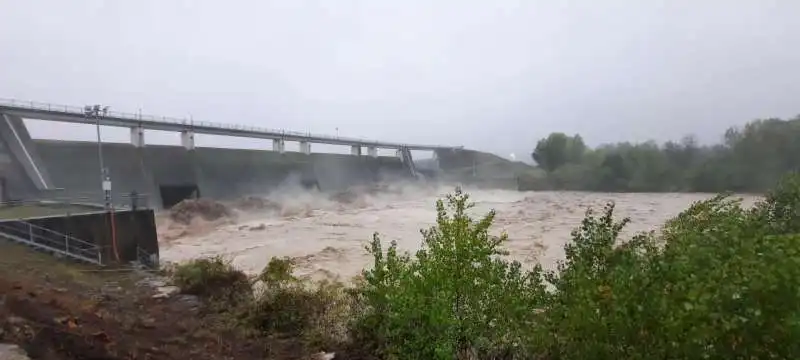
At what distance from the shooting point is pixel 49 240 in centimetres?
1839

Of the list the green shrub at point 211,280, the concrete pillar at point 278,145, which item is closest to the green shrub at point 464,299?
the green shrub at point 211,280

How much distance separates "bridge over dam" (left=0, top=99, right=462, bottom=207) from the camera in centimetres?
3572

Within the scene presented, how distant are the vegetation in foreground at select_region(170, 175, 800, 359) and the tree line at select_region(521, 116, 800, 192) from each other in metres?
42.8

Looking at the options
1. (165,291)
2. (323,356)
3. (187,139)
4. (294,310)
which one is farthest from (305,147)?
(323,356)

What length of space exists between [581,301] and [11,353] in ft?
21.2

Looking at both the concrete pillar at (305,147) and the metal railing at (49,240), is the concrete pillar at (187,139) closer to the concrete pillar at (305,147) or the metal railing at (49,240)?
the concrete pillar at (305,147)

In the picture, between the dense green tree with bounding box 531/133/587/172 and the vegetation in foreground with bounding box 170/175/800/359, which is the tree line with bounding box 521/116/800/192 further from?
the vegetation in foreground with bounding box 170/175/800/359

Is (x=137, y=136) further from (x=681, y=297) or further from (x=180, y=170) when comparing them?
(x=681, y=297)

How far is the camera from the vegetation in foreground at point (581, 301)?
3754 millimetres

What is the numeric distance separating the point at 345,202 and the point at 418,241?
26.1m

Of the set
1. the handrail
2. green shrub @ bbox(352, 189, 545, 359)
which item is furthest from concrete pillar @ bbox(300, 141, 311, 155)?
green shrub @ bbox(352, 189, 545, 359)

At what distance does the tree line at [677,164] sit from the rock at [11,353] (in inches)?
1860

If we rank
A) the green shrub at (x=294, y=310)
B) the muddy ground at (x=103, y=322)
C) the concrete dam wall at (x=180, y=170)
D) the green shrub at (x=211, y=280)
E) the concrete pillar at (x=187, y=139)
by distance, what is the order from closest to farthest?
the muddy ground at (x=103, y=322) < the green shrub at (x=294, y=310) < the green shrub at (x=211, y=280) < the concrete dam wall at (x=180, y=170) < the concrete pillar at (x=187, y=139)

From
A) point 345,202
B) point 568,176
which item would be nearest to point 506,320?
point 345,202
